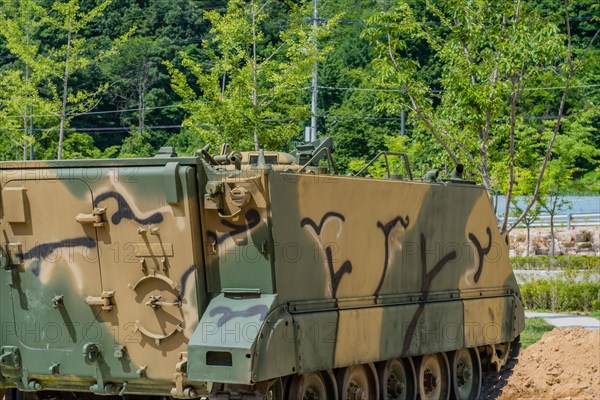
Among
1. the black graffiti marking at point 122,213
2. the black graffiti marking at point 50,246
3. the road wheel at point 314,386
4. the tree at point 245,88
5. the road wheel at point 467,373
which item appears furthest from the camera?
the tree at point 245,88

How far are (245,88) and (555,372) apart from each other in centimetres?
1519

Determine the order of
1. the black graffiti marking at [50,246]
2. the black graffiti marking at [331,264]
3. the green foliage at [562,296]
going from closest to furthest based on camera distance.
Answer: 1. the black graffiti marking at [50,246]
2. the black graffiti marking at [331,264]
3. the green foliage at [562,296]

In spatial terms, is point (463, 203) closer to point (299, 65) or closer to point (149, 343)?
point (149, 343)

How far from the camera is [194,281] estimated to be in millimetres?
10594

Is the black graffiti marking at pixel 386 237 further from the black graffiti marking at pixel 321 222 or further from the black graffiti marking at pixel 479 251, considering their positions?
the black graffiti marking at pixel 479 251

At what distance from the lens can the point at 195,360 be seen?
1010cm

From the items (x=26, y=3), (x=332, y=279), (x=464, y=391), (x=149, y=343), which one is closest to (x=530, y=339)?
(x=464, y=391)

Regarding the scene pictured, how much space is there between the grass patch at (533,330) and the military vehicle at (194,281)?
7.72m

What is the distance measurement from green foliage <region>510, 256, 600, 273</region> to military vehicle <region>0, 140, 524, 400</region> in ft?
80.4

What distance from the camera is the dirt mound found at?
47.9 ft

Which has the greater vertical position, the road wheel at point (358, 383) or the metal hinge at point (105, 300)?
the metal hinge at point (105, 300)

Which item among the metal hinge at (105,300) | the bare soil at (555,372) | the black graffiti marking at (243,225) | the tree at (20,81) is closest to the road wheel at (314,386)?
the black graffiti marking at (243,225)

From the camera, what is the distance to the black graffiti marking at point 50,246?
1104 centimetres

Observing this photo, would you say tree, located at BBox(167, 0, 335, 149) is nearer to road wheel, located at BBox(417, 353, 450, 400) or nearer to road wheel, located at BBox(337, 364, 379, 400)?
road wheel, located at BBox(417, 353, 450, 400)
